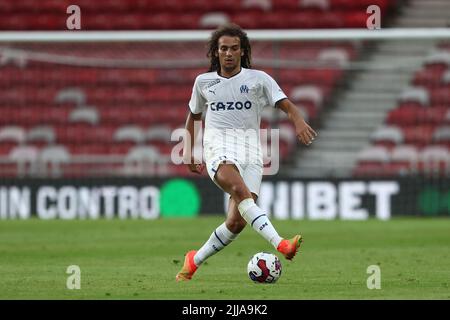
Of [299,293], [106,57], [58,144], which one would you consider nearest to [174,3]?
[106,57]

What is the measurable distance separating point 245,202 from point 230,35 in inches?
56.7

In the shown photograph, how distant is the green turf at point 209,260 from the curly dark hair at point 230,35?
1.88 m

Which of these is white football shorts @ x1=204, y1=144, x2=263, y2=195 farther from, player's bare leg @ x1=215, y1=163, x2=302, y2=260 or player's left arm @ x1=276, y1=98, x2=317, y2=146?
player's left arm @ x1=276, y1=98, x2=317, y2=146

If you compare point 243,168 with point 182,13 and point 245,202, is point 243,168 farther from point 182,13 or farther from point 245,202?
point 182,13

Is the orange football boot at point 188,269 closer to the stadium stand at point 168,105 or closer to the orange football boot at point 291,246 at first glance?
the orange football boot at point 291,246

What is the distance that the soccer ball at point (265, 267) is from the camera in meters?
9.63

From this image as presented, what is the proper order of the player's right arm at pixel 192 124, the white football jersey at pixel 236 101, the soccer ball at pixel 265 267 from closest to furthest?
the soccer ball at pixel 265 267, the white football jersey at pixel 236 101, the player's right arm at pixel 192 124

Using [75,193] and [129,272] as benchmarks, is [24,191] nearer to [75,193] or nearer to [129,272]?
[75,193]

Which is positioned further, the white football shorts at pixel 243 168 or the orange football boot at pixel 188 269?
the orange football boot at pixel 188 269

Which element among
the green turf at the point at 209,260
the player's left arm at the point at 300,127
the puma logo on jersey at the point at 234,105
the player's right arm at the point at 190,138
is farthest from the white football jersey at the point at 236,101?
the green turf at the point at 209,260

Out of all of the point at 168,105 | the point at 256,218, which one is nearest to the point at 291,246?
the point at 256,218

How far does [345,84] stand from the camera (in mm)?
23547

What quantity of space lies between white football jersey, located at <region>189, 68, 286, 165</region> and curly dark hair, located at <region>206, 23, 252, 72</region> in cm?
24

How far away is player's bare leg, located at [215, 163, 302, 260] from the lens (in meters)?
9.50
